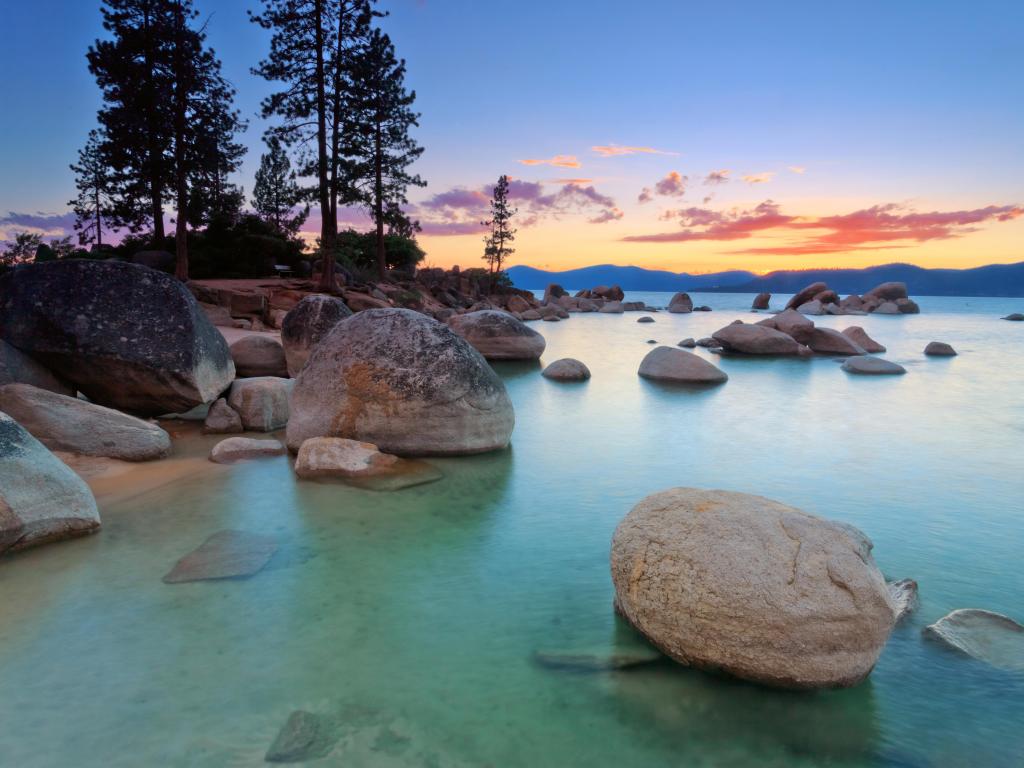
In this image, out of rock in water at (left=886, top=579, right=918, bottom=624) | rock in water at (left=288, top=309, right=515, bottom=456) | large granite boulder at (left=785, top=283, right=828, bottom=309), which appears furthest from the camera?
large granite boulder at (left=785, top=283, right=828, bottom=309)

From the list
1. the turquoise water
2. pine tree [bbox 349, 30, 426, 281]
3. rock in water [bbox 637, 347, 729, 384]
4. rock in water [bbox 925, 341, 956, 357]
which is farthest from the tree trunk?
rock in water [bbox 925, 341, 956, 357]

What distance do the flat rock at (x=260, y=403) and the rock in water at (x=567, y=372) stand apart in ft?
23.1

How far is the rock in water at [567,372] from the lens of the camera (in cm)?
1476

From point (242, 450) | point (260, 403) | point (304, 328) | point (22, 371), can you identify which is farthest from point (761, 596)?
point (304, 328)

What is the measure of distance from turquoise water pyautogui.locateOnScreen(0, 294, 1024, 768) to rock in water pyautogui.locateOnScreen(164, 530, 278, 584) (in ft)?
0.40

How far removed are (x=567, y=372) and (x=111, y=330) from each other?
9291 millimetres

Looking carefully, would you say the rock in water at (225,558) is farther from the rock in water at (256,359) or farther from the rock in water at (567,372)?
the rock in water at (567,372)

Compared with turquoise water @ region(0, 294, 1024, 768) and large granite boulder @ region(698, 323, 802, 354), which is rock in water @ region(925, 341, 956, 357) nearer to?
large granite boulder @ region(698, 323, 802, 354)

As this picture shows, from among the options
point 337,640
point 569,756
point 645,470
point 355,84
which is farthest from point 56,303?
point 355,84

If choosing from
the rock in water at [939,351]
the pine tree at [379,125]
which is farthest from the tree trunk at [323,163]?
the rock in water at [939,351]

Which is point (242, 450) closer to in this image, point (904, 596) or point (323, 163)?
point (904, 596)

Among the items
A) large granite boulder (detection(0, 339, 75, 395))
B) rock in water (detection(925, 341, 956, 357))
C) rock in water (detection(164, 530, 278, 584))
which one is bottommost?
rock in water (detection(925, 341, 956, 357))

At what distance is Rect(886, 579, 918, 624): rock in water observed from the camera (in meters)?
4.04

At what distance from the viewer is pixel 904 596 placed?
13.7ft
